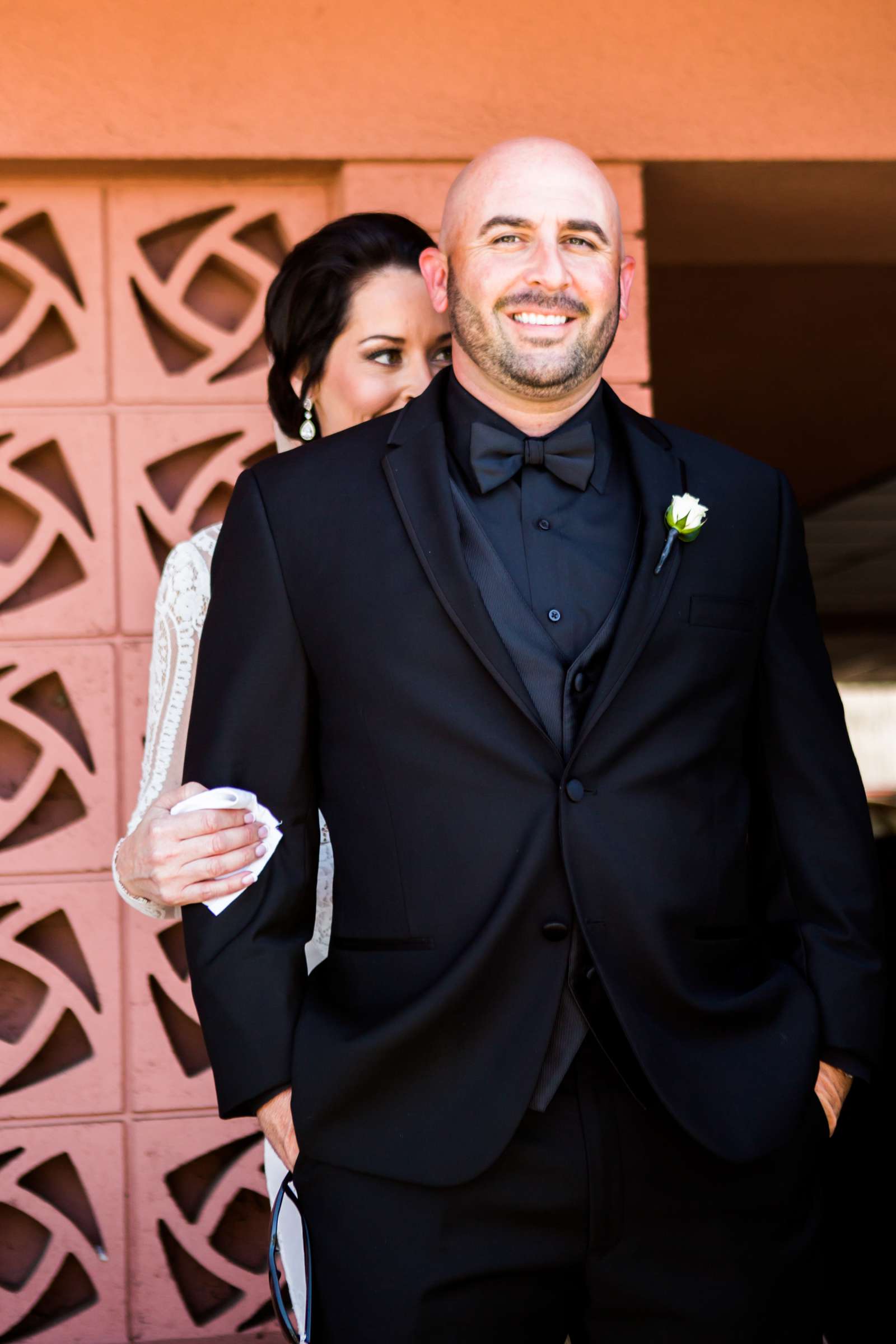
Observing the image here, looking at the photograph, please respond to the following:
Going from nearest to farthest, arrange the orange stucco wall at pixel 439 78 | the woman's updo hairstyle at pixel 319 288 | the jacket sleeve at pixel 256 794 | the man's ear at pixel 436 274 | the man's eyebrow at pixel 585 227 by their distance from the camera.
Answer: the jacket sleeve at pixel 256 794
the man's eyebrow at pixel 585 227
the man's ear at pixel 436 274
the woman's updo hairstyle at pixel 319 288
the orange stucco wall at pixel 439 78

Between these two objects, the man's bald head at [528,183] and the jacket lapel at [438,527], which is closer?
the jacket lapel at [438,527]

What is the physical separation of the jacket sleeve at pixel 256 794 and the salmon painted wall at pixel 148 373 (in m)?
1.35

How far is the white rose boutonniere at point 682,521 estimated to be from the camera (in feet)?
6.09

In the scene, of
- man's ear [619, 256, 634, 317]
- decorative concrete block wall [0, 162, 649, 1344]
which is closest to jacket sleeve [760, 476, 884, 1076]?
man's ear [619, 256, 634, 317]

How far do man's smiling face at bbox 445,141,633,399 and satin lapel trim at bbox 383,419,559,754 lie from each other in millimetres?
147

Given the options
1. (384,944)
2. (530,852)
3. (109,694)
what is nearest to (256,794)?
(384,944)

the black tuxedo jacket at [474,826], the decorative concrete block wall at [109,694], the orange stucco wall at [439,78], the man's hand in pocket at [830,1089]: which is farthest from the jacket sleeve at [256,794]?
the orange stucco wall at [439,78]

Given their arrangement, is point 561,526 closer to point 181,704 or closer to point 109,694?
point 181,704

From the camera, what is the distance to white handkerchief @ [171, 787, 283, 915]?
182 cm

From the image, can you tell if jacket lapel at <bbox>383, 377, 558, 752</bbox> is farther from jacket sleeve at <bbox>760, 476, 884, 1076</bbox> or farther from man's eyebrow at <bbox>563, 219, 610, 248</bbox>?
jacket sleeve at <bbox>760, 476, 884, 1076</bbox>

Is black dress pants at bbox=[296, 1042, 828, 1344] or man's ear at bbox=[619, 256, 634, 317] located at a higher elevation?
man's ear at bbox=[619, 256, 634, 317]

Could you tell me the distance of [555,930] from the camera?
68.5 inches

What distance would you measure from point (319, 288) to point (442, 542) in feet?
3.01

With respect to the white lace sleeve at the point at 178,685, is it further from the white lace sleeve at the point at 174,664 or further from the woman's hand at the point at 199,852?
the woman's hand at the point at 199,852
